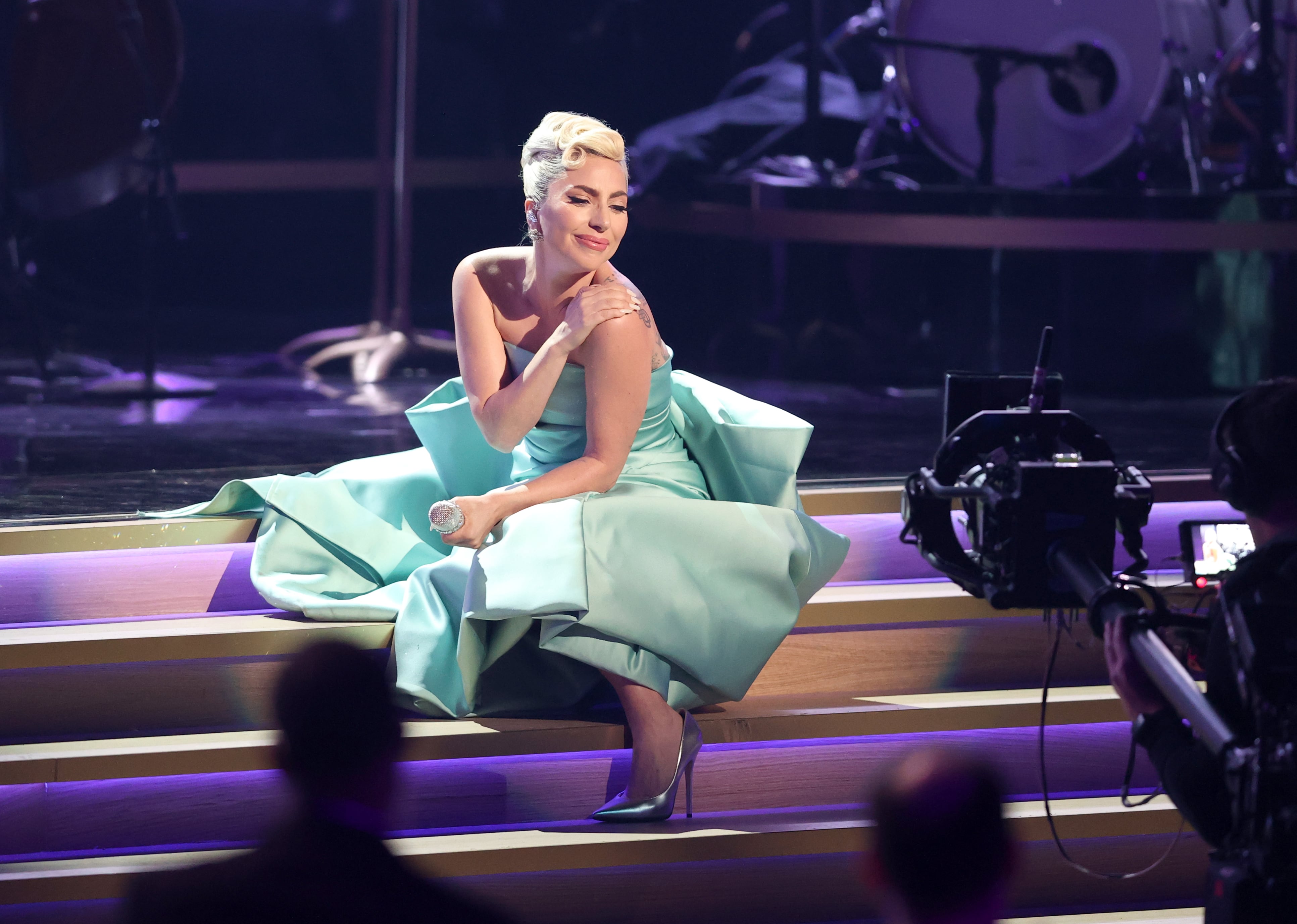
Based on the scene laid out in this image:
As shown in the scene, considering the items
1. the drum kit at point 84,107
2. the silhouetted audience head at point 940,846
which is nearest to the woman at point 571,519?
the silhouetted audience head at point 940,846

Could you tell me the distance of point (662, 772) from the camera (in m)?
2.41

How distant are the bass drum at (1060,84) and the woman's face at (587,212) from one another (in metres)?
2.75

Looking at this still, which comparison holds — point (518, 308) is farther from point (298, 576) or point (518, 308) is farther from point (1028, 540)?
point (1028, 540)

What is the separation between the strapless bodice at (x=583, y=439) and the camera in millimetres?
2646

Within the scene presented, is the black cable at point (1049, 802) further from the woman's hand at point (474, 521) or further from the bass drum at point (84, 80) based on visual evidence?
the bass drum at point (84, 80)

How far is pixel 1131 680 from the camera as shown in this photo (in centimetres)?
164

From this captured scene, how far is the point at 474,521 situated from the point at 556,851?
A: 560 millimetres

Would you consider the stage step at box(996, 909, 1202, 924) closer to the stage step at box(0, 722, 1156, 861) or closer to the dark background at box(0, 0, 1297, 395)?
the stage step at box(0, 722, 1156, 861)

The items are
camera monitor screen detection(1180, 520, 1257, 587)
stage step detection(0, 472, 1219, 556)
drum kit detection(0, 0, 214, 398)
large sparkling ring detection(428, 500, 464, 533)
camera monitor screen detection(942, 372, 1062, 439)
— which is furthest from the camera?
drum kit detection(0, 0, 214, 398)

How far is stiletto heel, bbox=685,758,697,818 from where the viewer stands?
247 cm

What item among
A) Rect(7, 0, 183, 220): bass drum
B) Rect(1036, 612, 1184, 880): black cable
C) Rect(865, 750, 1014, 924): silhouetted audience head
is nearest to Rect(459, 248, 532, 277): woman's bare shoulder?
Rect(1036, 612, 1184, 880): black cable

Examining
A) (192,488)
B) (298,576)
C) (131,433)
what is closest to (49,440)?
(131,433)

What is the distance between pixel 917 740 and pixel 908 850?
1545mm

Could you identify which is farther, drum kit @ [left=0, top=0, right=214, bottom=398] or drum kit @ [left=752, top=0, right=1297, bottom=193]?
drum kit @ [left=752, top=0, right=1297, bottom=193]
